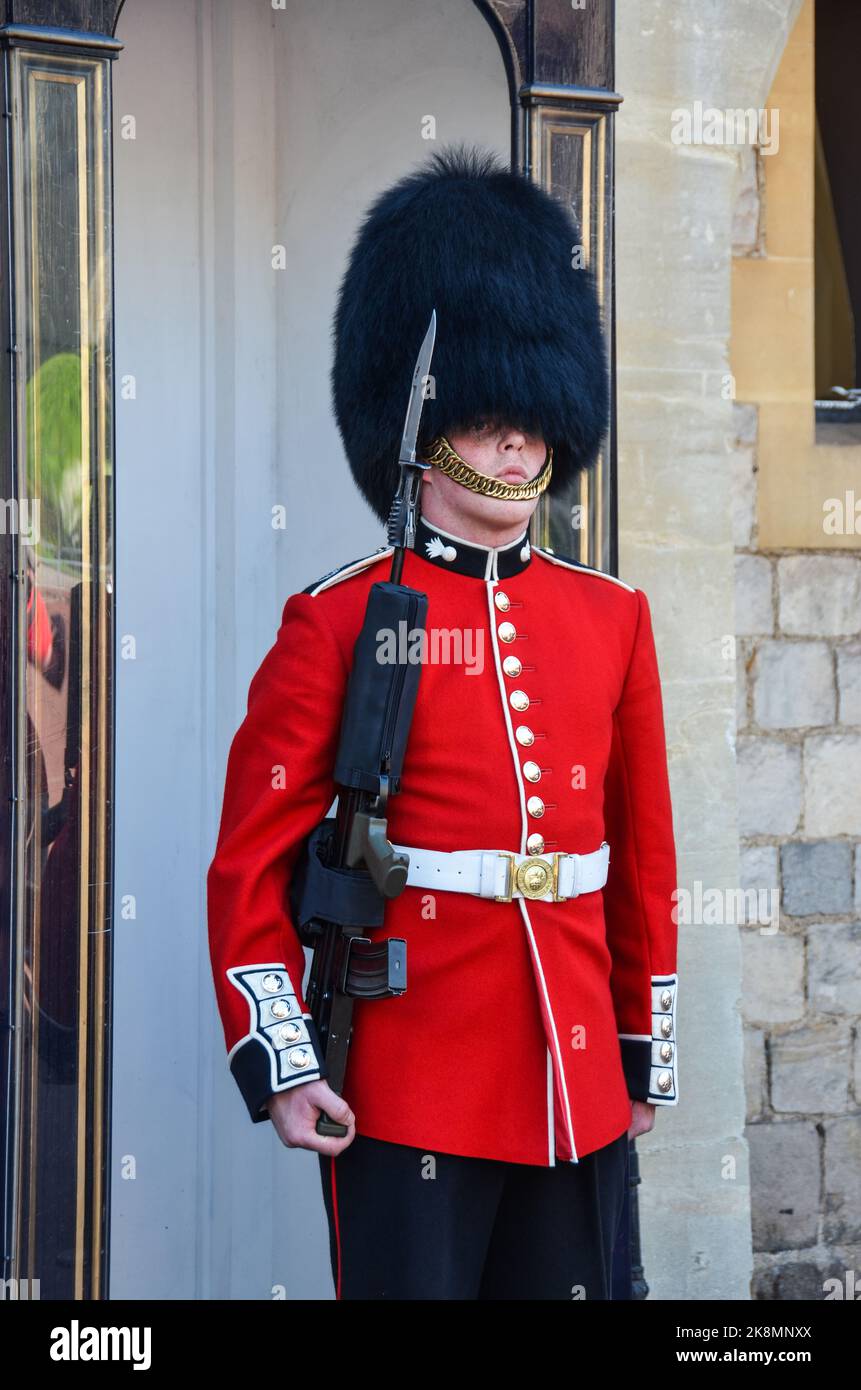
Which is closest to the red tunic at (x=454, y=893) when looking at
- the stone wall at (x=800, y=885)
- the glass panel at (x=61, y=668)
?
the glass panel at (x=61, y=668)

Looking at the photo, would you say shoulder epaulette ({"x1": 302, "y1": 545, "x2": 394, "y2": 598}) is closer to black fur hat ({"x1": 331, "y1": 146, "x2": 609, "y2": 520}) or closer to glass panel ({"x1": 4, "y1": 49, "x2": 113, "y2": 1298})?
black fur hat ({"x1": 331, "y1": 146, "x2": 609, "y2": 520})

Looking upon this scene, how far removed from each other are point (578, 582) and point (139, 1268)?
1.49 meters

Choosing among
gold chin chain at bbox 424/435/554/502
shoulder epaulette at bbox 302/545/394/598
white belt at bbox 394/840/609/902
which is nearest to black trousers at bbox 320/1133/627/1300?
white belt at bbox 394/840/609/902

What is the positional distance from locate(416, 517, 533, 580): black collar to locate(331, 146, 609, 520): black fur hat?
0.38ft

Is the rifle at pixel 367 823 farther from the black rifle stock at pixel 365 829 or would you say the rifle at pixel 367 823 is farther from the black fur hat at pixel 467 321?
the black fur hat at pixel 467 321

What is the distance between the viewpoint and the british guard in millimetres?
2002

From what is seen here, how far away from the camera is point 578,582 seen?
2277mm

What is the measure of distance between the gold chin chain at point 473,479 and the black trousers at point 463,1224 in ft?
2.66

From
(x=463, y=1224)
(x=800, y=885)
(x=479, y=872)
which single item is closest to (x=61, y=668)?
(x=479, y=872)

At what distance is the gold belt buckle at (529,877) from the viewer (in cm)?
203

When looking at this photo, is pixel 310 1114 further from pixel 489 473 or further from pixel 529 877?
pixel 489 473

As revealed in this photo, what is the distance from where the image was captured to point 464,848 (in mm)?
2041

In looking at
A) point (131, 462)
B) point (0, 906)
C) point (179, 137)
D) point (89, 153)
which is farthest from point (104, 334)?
point (0, 906)

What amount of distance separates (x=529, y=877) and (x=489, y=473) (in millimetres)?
507
